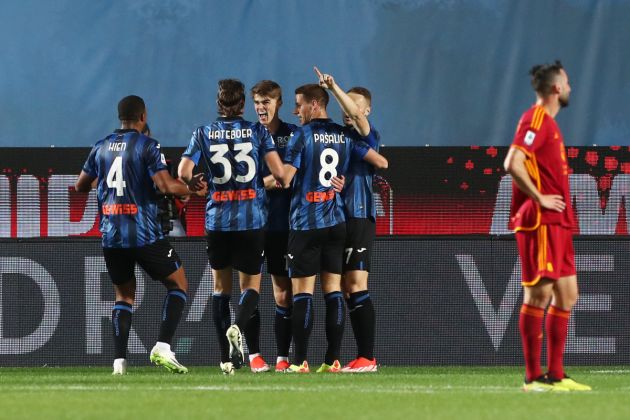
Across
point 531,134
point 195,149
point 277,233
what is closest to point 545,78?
point 531,134

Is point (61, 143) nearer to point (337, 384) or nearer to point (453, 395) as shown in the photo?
point (337, 384)

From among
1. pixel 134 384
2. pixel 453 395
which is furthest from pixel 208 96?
pixel 453 395

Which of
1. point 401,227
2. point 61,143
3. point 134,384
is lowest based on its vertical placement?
point 134,384

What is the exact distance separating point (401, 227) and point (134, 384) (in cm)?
364

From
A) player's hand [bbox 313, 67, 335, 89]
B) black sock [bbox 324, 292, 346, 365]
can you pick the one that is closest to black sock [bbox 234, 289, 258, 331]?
black sock [bbox 324, 292, 346, 365]

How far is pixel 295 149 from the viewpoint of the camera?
8.66 metres

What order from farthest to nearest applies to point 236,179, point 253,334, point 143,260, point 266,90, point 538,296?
1. point 253,334
2. point 266,90
3. point 236,179
4. point 143,260
5. point 538,296

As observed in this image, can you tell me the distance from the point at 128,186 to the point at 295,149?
1.07 metres

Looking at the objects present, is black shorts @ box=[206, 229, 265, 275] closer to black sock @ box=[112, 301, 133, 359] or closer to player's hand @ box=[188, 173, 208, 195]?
player's hand @ box=[188, 173, 208, 195]

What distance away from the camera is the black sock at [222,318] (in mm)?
8961

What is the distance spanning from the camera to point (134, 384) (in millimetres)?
7703

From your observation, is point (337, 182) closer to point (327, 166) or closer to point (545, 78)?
point (327, 166)

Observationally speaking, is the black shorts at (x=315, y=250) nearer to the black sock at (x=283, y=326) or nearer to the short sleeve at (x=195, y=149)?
the black sock at (x=283, y=326)

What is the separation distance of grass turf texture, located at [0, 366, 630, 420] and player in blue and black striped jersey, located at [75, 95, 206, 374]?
36cm
